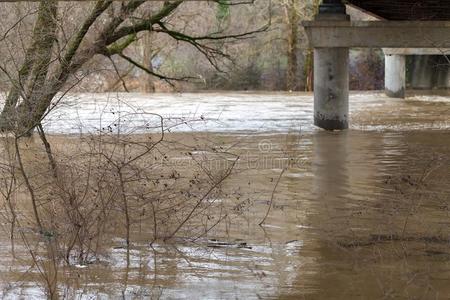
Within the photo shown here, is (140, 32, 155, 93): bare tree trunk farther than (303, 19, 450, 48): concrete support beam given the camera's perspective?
Yes

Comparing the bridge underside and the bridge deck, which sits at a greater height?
the bridge deck

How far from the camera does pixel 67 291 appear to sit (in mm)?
8875

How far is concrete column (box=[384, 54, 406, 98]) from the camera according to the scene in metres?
36.4

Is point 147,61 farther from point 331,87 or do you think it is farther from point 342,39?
point 342,39

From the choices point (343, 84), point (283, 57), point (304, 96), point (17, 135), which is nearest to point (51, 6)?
point (17, 135)

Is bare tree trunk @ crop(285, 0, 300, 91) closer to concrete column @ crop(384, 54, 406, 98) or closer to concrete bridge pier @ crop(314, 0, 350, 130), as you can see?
concrete column @ crop(384, 54, 406, 98)

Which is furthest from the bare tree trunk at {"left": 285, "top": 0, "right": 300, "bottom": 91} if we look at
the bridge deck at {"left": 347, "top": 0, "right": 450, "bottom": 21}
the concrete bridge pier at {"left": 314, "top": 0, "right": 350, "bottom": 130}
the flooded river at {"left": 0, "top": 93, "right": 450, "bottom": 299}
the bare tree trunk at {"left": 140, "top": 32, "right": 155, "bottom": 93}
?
the flooded river at {"left": 0, "top": 93, "right": 450, "bottom": 299}

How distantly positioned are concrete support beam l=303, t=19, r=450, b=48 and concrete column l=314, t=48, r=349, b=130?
302 mm

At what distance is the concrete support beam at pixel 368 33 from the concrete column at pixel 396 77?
12.8 metres

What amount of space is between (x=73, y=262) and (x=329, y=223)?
3761 millimetres

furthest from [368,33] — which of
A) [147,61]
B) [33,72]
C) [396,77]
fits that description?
[147,61]

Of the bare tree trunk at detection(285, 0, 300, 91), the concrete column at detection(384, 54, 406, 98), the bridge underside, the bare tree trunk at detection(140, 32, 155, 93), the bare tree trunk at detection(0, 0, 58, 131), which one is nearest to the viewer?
the bare tree trunk at detection(0, 0, 58, 131)

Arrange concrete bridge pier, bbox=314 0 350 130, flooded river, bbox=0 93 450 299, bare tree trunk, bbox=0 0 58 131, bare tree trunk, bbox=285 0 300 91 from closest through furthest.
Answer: flooded river, bbox=0 93 450 299 < bare tree trunk, bbox=0 0 58 131 < concrete bridge pier, bbox=314 0 350 130 < bare tree trunk, bbox=285 0 300 91

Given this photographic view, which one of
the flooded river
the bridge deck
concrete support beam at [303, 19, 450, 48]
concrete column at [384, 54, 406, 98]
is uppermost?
the bridge deck
